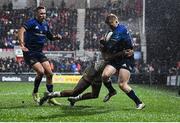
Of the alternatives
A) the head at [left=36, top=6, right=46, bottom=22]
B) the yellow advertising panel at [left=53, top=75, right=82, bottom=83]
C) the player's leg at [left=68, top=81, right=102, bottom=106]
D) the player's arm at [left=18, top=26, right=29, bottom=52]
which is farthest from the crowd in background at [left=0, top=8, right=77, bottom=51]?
the player's leg at [left=68, top=81, right=102, bottom=106]

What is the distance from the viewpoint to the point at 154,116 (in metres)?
10.1

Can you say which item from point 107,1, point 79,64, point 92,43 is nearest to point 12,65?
point 79,64

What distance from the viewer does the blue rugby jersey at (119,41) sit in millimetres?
11406

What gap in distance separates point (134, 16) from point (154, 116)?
3798 centimetres

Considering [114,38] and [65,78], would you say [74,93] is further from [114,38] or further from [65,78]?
[65,78]

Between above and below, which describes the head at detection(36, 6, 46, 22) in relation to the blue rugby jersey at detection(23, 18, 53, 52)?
above

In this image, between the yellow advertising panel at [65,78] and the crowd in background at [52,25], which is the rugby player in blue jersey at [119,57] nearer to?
the yellow advertising panel at [65,78]

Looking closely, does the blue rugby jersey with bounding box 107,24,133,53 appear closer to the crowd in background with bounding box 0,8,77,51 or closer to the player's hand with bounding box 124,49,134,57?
the player's hand with bounding box 124,49,134,57

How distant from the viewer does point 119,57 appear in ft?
37.9

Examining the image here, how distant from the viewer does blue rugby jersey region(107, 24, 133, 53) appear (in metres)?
11.4

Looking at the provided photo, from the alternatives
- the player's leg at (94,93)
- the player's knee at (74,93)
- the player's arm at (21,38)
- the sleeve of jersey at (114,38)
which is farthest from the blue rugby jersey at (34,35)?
the sleeve of jersey at (114,38)

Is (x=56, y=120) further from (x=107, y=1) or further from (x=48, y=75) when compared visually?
(x=107, y=1)

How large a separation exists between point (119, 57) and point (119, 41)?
346 millimetres

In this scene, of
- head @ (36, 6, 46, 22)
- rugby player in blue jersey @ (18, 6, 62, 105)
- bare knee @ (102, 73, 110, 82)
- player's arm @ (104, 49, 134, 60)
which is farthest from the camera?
rugby player in blue jersey @ (18, 6, 62, 105)
